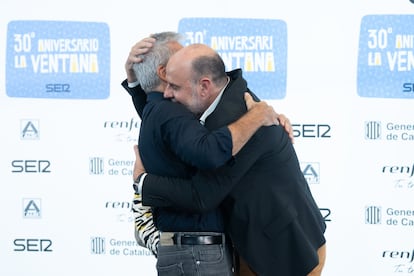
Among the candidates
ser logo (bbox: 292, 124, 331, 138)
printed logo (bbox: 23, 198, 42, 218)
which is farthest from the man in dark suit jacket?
printed logo (bbox: 23, 198, 42, 218)

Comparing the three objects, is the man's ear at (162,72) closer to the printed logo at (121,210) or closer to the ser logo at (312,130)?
the ser logo at (312,130)

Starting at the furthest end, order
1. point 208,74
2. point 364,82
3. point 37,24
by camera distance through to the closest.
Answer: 1. point 37,24
2. point 364,82
3. point 208,74

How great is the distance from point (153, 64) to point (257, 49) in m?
1.46

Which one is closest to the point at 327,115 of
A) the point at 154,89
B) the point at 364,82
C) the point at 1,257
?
the point at 364,82

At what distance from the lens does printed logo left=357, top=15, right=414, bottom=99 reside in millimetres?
4094

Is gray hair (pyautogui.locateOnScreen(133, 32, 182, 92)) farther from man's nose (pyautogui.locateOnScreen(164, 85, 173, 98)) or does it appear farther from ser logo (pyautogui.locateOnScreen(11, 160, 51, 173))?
ser logo (pyautogui.locateOnScreen(11, 160, 51, 173))

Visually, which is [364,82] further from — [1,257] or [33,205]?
[1,257]

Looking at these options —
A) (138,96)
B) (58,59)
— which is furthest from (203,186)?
(58,59)

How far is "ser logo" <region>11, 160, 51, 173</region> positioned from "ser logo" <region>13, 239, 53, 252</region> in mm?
391

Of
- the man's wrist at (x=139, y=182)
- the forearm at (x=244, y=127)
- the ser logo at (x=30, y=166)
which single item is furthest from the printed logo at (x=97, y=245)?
the forearm at (x=244, y=127)

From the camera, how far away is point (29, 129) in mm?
4461

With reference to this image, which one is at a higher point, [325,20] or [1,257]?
[325,20]

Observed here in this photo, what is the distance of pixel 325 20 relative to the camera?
4172 mm

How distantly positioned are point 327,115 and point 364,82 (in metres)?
0.25
